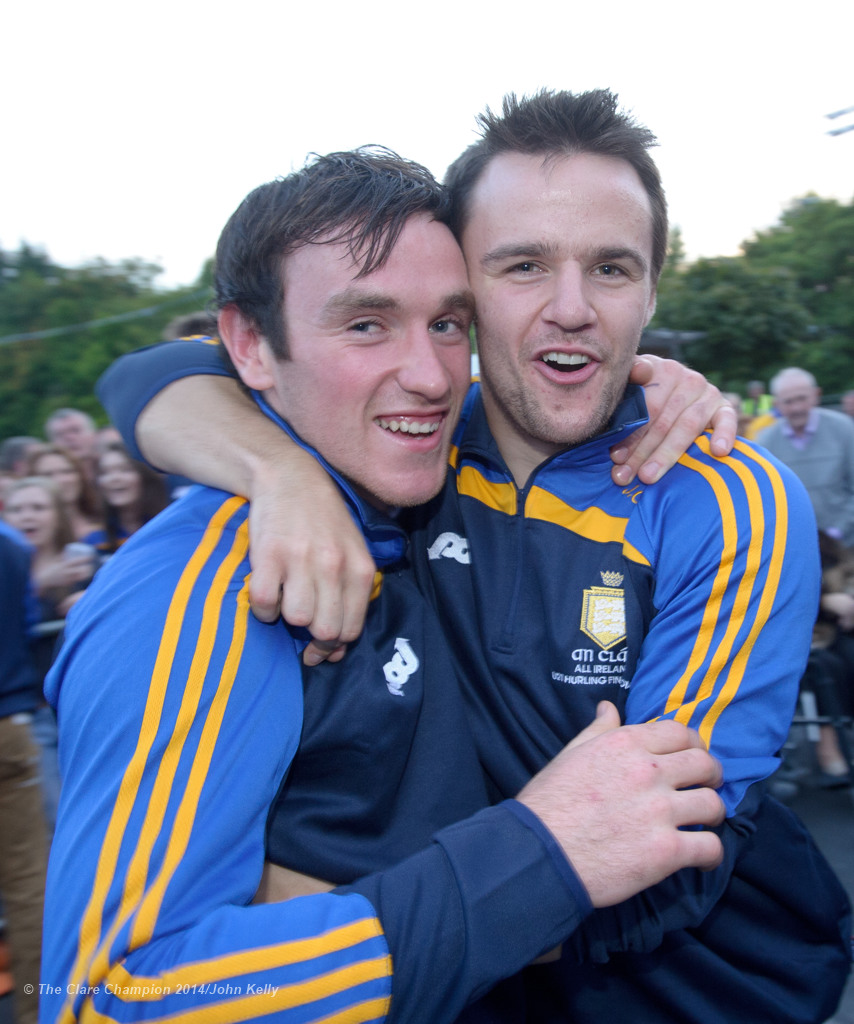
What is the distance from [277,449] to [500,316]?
0.63 m

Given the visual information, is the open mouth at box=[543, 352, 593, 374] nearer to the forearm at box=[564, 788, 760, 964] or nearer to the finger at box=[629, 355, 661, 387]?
the finger at box=[629, 355, 661, 387]

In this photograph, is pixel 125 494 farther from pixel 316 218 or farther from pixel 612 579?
pixel 612 579

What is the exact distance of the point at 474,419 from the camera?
Result: 2168 millimetres

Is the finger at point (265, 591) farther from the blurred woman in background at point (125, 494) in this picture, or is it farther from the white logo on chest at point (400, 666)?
the blurred woman in background at point (125, 494)

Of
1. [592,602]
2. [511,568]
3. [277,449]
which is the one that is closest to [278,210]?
[277,449]

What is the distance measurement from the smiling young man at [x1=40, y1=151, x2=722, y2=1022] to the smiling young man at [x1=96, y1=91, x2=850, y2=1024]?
0.14 meters

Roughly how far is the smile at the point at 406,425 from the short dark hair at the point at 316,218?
0.91 ft

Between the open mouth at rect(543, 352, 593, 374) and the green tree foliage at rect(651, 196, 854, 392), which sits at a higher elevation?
the open mouth at rect(543, 352, 593, 374)

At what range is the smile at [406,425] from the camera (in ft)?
6.21

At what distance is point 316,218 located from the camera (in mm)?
1809

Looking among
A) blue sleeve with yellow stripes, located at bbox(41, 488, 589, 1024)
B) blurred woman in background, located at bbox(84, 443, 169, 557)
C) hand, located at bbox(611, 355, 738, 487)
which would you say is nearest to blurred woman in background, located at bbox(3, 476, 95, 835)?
blurred woman in background, located at bbox(84, 443, 169, 557)

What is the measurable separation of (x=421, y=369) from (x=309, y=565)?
57 centimetres

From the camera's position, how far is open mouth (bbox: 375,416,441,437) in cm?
189

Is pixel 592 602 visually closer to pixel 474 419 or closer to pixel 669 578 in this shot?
pixel 669 578
